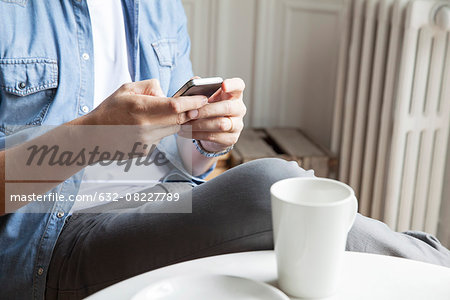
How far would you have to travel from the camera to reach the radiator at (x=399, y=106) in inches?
60.4

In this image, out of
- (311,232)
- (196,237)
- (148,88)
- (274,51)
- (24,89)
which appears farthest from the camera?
(274,51)

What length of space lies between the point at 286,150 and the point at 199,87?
1104mm

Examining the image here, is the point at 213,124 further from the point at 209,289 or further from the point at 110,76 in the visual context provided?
the point at 209,289

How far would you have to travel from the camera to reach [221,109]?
0.86 meters

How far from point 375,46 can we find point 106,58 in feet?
3.12

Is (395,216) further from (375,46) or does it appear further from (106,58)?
(106,58)

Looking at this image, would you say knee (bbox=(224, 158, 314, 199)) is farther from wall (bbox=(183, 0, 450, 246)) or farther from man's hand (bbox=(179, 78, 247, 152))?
wall (bbox=(183, 0, 450, 246))

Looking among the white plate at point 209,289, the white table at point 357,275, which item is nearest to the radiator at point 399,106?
the white table at point 357,275

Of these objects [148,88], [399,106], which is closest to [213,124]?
[148,88]

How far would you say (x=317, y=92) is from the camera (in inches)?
84.9

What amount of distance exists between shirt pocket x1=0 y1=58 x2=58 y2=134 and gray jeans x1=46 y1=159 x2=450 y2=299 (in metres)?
0.22

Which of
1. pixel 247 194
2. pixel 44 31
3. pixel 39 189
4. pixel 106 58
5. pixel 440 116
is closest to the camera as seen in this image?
pixel 247 194

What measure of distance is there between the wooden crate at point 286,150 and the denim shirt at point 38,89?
844 mm

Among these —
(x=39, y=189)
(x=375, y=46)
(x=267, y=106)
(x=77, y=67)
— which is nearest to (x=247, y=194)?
(x=39, y=189)
